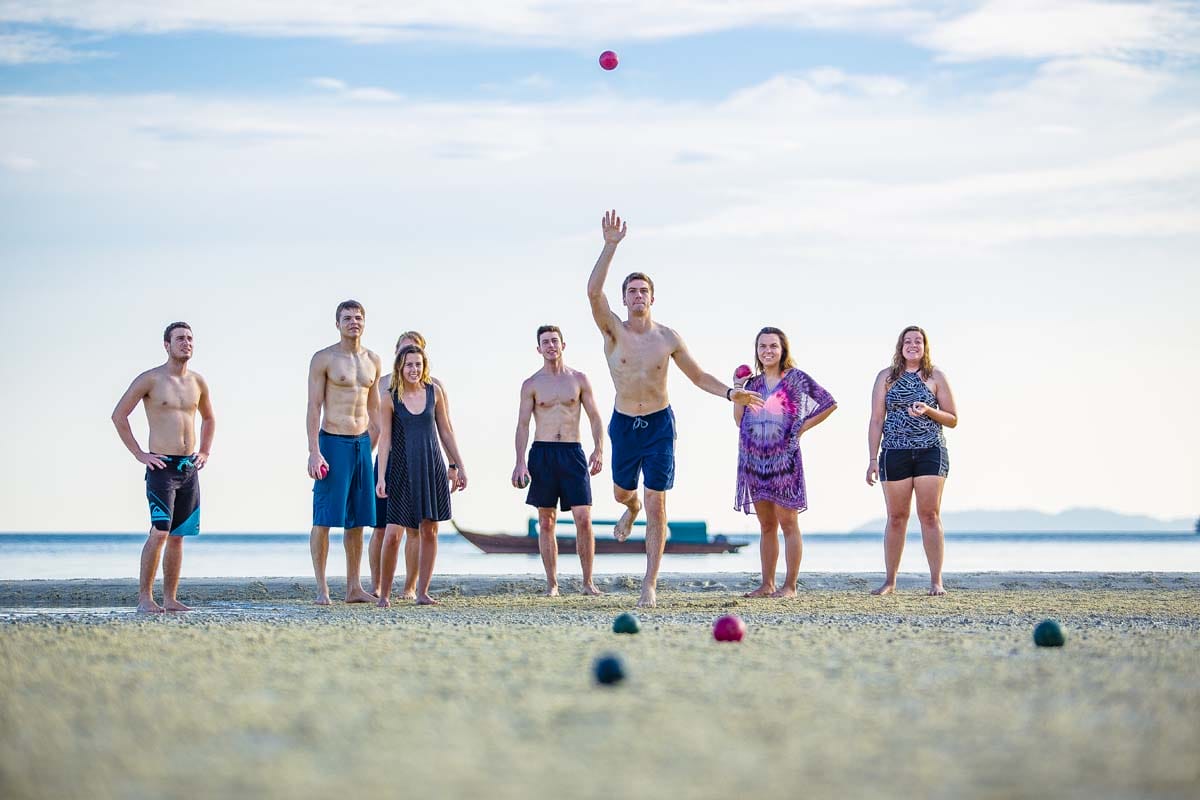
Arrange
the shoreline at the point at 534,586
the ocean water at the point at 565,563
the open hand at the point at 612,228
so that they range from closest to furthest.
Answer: the open hand at the point at 612,228, the shoreline at the point at 534,586, the ocean water at the point at 565,563

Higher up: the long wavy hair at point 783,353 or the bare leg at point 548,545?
the long wavy hair at point 783,353

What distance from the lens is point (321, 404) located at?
1086 centimetres

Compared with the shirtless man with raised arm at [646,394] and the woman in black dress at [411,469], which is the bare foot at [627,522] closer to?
the shirtless man with raised arm at [646,394]

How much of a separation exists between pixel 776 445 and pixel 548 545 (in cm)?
237

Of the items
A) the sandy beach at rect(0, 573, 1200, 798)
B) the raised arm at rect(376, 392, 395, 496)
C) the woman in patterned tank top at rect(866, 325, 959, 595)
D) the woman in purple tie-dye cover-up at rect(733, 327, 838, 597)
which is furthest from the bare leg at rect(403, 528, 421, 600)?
the woman in patterned tank top at rect(866, 325, 959, 595)

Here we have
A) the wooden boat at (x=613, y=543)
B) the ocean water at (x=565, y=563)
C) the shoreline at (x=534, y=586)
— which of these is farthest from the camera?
the wooden boat at (x=613, y=543)

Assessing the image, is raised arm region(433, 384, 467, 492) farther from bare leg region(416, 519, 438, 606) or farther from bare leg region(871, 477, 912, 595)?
bare leg region(871, 477, 912, 595)

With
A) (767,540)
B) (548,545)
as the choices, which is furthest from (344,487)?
(767,540)

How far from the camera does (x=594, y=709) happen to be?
15.0ft

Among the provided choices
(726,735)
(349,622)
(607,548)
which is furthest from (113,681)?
(607,548)

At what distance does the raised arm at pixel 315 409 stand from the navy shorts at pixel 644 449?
230cm

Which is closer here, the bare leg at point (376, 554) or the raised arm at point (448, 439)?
the raised arm at point (448, 439)

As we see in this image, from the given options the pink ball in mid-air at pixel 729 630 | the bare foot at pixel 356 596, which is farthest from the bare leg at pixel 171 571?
the pink ball in mid-air at pixel 729 630

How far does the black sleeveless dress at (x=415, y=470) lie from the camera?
10367 mm
